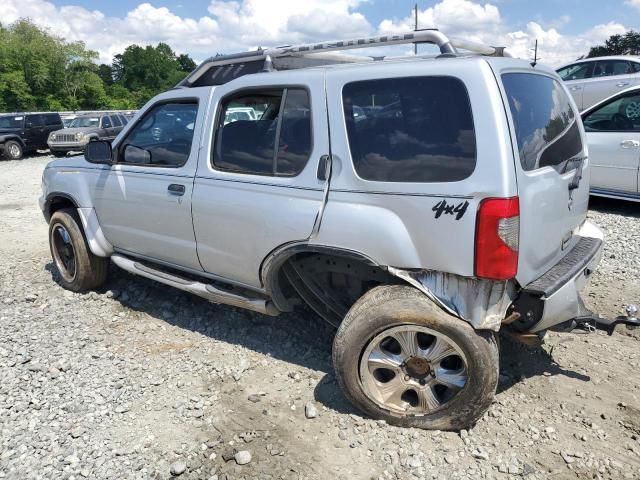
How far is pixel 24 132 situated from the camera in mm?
19203

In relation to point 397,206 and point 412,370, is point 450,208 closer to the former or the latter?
point 397,206

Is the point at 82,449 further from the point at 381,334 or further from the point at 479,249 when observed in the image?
the point at 479,249

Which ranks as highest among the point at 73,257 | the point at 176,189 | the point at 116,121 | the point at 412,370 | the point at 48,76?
the point at 48,76

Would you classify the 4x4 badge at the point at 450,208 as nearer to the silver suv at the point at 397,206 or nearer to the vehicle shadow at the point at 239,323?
the silver suv at the point at 397,206

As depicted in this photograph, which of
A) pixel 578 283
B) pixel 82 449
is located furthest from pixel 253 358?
pixel 578 283

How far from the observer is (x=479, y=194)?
250cm

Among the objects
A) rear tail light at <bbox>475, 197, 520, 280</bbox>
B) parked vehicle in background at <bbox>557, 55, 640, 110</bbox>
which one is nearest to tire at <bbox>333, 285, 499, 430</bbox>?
rear tail light at <bbox>475, 197, 520, 280</bbox>

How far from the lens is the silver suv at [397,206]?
2564mm

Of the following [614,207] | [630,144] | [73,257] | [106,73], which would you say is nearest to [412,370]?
[73,257]

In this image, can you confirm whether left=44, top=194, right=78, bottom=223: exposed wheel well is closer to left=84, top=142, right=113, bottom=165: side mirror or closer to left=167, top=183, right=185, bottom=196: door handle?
left=84, top=142, right=113, bottom=165: side mirror

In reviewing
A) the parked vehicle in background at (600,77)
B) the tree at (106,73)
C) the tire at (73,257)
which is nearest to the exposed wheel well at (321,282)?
the tire at (73,257)

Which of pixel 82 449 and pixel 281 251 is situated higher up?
pixel 281 251

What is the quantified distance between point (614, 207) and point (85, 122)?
17715 millimetres

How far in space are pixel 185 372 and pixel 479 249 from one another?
7.20ft
